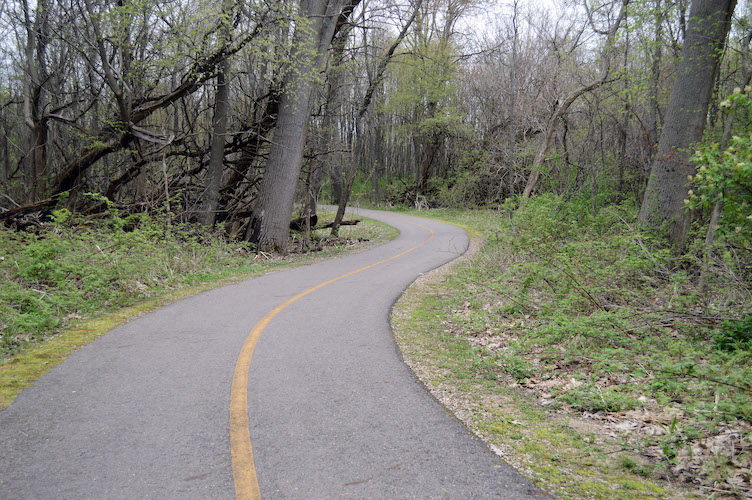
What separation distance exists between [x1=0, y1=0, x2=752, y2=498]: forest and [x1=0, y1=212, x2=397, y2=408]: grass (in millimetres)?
63

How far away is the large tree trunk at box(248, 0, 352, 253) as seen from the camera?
15.2m

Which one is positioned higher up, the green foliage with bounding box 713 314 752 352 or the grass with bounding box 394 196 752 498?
the green foliage with bounding box 713 314 752 352

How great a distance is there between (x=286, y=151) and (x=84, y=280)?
8.08 metres

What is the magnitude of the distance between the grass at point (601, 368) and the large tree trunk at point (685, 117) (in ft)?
2.90

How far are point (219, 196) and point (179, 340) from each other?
10775mm

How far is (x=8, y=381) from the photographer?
5074 millimetres

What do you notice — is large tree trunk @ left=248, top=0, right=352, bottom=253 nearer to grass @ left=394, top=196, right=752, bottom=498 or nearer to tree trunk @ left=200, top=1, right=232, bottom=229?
tree trunk @ left=200, top=1, right=232, bottom=229

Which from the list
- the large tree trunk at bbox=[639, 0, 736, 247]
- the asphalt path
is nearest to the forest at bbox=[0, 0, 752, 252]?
the large tree trunk at bbox=[639, 0, 736, 247]

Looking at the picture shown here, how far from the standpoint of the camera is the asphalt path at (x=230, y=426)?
10.4 ft

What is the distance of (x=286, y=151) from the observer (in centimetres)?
1541

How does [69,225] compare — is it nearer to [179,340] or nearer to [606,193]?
[179,340]

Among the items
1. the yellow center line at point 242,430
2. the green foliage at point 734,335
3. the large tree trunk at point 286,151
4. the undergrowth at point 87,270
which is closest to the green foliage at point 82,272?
the undergrowth at point 87,270

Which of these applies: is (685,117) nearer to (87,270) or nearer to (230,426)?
(230,426)

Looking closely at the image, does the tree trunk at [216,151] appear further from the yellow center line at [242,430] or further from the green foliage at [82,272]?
the yellow center line at [242,430]
